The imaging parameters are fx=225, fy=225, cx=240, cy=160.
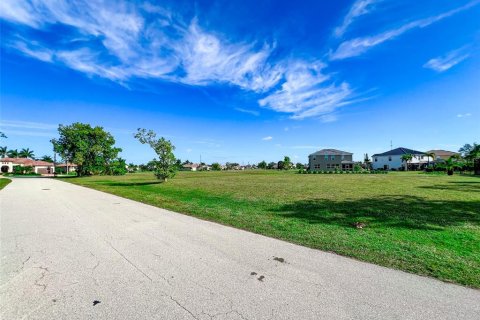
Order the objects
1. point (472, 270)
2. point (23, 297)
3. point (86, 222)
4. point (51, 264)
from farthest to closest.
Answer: point (86, 222) → point (51, 264) → point (472, 270) → point (23, 297)

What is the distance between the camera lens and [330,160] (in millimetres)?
66125

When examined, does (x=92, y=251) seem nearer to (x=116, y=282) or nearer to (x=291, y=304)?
(x=116, y=282)

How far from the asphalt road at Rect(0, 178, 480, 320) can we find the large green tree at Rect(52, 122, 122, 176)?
4887 centimetres

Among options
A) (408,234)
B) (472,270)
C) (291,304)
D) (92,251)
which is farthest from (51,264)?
(408,234)

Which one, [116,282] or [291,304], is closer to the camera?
[291,304]

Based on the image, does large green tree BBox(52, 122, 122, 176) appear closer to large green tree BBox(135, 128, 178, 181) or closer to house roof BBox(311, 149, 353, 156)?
large green tree BBox(135, 128, 178, 181)

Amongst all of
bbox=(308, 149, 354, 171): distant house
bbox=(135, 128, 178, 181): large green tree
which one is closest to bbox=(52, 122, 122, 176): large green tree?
bbox=(135, 128, 178, 181): large green tree

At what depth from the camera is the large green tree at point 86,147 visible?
46.3 meters

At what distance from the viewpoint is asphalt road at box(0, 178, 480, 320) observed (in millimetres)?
2873

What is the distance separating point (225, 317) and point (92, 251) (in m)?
3.78

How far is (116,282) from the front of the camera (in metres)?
3.61

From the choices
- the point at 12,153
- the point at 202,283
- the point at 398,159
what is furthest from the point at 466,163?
the point at 12,153

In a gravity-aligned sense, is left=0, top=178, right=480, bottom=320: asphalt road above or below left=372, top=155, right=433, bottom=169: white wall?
below

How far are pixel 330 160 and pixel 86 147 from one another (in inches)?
2430
